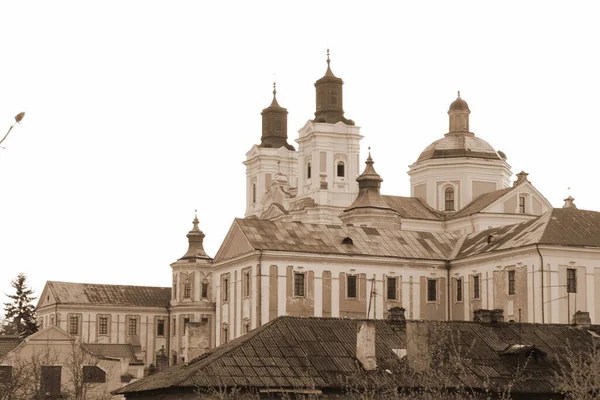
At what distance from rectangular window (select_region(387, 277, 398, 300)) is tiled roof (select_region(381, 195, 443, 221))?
14.4 meters

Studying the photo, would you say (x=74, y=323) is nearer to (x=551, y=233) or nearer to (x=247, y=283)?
(x=247, y=283)

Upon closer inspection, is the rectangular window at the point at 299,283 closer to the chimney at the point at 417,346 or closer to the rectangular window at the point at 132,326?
the chimney at the point at 417,346

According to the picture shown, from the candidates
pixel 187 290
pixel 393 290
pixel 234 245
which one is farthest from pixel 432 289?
pixel 187 290

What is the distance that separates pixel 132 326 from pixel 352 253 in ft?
110

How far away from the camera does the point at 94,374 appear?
185ft

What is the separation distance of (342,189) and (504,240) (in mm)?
25695

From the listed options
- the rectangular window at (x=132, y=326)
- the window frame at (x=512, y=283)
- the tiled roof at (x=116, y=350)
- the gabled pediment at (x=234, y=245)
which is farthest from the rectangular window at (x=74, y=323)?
the window frame at (x=512, y=283)

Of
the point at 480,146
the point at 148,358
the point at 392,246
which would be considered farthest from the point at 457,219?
the point at 148,358

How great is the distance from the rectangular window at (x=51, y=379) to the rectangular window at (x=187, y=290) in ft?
122

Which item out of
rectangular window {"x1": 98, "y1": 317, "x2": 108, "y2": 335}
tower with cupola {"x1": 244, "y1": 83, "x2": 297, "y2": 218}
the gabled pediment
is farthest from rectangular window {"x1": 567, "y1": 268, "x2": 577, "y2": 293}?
rectangular window {"x1": 98, "y1": 317, "x2": 108, "y2": 335}

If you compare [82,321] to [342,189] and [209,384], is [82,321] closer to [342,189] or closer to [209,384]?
[342,189]

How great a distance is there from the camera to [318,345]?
115ft

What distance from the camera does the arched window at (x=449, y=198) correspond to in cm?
8419

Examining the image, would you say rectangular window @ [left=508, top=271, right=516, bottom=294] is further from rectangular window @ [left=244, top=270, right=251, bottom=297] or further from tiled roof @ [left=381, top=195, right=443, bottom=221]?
tiled roof @ [left=381, top=195, right=443, bottom=221]
